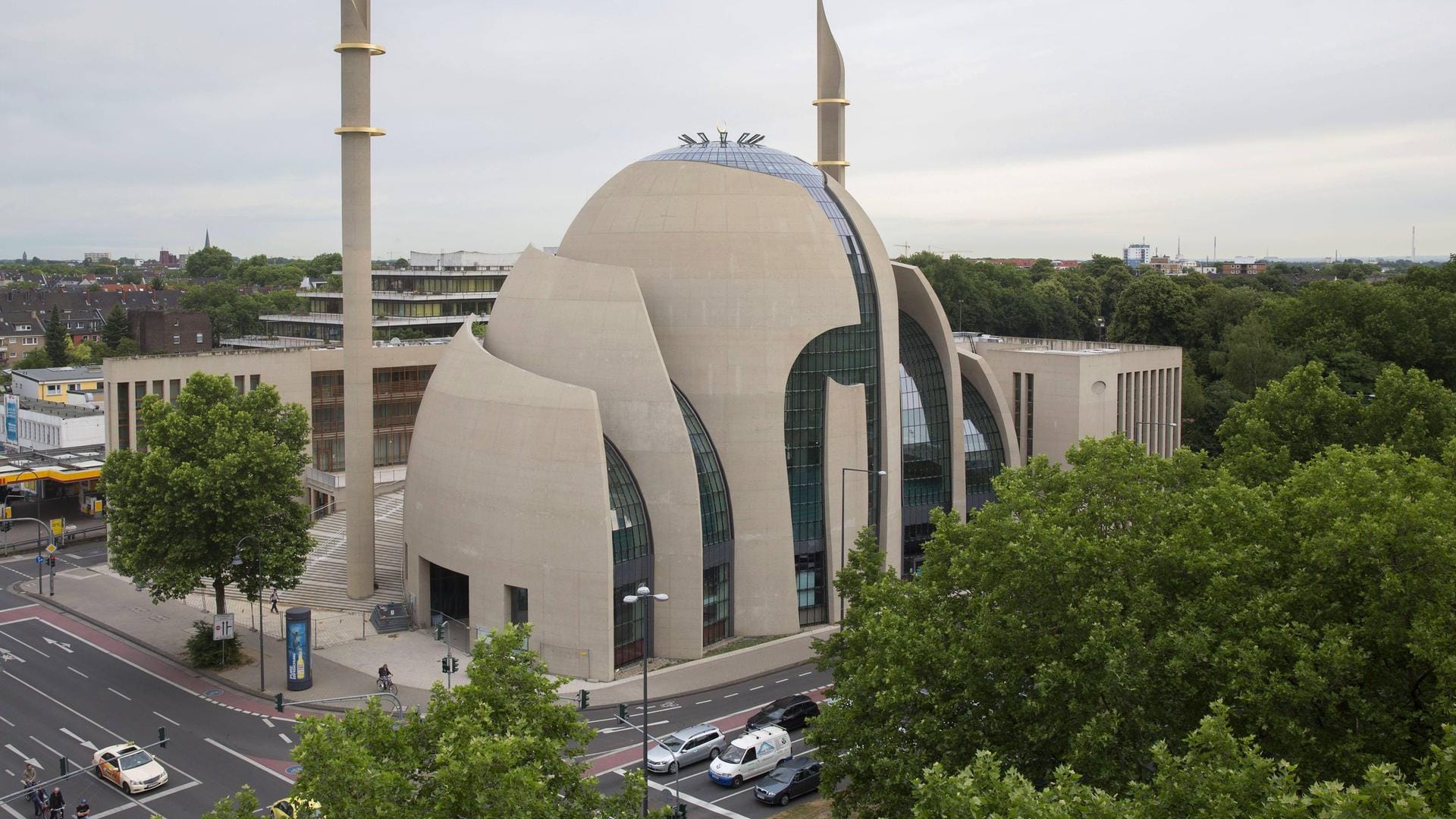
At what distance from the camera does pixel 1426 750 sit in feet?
84.8

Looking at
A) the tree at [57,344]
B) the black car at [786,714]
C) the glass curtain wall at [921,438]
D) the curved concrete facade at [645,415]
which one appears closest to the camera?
the black car at [786,714]

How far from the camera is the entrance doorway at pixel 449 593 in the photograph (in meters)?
57.1

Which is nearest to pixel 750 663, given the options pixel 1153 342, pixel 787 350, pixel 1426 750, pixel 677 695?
pixel 677 695

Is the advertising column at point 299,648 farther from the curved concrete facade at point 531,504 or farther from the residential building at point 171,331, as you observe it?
the residential building at point 171,331

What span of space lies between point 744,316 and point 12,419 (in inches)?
2858

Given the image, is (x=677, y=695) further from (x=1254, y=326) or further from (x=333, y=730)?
(x=1254, y=326)

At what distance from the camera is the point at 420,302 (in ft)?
426

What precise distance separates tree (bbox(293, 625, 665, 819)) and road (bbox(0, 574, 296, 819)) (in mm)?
16221

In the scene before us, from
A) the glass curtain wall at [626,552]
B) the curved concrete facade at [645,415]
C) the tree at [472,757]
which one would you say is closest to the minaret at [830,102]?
the curved concrete facade at [645,415]

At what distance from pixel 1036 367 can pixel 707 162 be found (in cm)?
2545

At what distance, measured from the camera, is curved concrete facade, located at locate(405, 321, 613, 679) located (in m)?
51.0

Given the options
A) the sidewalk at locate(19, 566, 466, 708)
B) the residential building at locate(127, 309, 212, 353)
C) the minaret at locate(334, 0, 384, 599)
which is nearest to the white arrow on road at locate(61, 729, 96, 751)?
the sidewalk at locate(19, 566, 466, 708)

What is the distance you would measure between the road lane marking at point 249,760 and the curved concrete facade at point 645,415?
17.8 meters

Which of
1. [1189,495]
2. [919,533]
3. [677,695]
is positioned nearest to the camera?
[1189,495]
